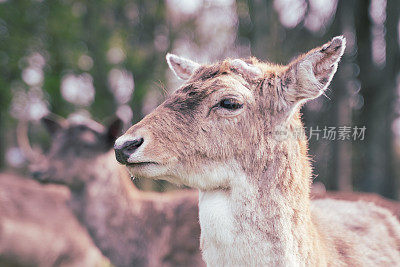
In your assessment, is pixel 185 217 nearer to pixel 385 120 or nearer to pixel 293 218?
pixel 293 218

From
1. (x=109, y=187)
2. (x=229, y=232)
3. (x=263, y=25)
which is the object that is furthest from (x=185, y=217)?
(x=263, y=25)

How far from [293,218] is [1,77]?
1711 centimetres

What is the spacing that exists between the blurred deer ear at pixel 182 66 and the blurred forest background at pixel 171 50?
26.7 ft

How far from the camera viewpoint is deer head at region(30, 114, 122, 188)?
5535 mm

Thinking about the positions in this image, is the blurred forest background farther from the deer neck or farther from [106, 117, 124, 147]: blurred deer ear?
the deer neck

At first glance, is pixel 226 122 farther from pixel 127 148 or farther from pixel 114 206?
pixel 114 206

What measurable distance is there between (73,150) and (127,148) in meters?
3.75

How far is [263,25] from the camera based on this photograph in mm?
9906

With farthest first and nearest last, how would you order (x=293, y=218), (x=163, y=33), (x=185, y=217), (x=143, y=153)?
(x=163, y=33)
(x=185, y=217)
(x=293, y=218)
(x=143, y=153)

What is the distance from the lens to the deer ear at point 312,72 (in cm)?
234

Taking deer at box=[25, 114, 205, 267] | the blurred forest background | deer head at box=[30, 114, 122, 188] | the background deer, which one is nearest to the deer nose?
deer at box=[25, 114, 205, 267]

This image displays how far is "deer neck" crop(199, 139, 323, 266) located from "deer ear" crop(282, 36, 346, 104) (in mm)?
396

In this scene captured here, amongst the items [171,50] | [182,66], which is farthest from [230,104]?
[171,50]

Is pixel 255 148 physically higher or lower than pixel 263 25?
lower
